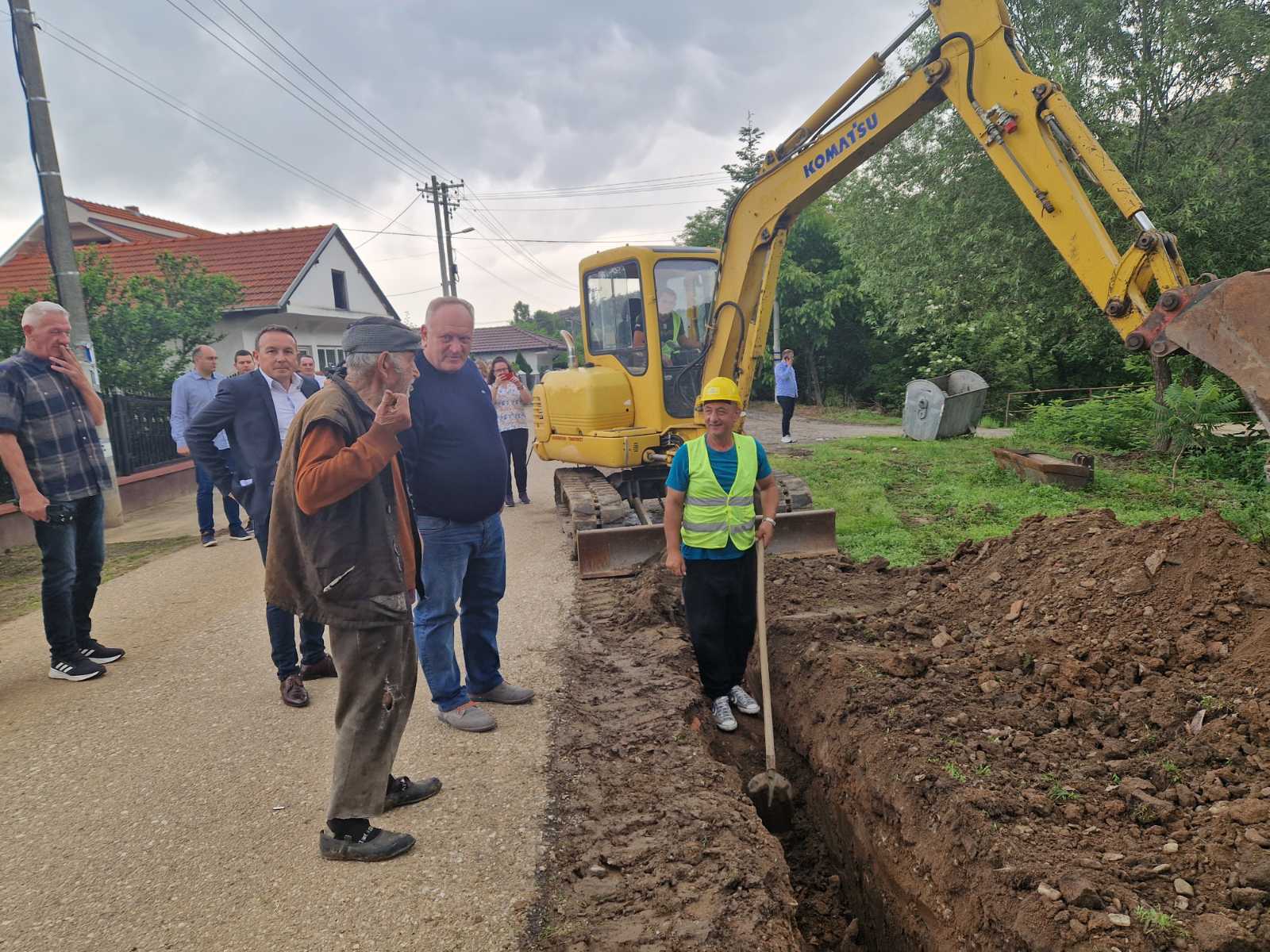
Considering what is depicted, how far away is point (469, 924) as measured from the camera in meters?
2.50

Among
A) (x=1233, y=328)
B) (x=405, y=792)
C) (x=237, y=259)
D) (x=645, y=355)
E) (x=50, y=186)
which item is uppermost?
Result: (x=237, y=259)

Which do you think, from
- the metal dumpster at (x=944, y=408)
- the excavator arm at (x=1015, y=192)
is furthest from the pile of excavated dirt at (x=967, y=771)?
the metal dumpster at (x=944, y=408)

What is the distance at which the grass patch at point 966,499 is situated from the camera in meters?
6.83

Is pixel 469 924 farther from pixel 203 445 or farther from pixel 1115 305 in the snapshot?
pixel 1115 305

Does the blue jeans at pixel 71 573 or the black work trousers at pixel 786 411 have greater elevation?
the black work trousers at pixel 786 411

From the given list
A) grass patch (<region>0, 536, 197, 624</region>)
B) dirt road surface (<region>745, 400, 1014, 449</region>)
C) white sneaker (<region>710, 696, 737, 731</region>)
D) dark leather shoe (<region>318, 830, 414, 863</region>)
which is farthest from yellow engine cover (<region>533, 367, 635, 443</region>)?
dirt road surface (<region>745, 400, 1014, 449</region>)

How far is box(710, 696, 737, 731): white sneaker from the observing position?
425 cm

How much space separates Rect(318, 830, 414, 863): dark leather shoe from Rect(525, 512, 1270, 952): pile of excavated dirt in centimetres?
57

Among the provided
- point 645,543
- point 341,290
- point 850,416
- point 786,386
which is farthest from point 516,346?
point 645,543

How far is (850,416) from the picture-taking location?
69.8 ft

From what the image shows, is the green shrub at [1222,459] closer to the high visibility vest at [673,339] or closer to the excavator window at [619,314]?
the high visibility vest at [673,339]

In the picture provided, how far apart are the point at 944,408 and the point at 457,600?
41.0 ft

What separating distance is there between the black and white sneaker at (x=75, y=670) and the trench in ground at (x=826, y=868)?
12.4 feet

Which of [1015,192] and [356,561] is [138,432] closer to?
[356,561]
